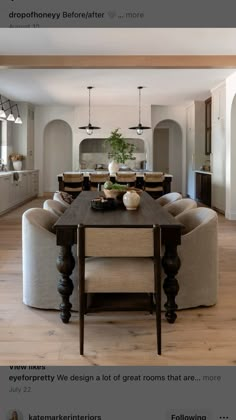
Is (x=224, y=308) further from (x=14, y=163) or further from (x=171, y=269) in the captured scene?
(x=14, y=163)

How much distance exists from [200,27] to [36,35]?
2.06 metres

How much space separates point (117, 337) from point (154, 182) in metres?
5.81

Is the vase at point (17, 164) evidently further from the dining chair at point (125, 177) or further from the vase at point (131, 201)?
the vase at point (131, 201)

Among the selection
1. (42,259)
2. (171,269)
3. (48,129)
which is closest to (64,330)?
(42,259)

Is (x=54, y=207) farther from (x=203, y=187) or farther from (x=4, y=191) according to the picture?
(x=203, y=187)

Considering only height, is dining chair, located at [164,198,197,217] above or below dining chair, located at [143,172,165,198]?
below

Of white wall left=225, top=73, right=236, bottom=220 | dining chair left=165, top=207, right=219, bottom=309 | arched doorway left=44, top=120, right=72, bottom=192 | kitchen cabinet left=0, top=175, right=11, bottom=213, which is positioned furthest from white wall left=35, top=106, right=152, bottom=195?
dining chair left=165, top=207, right=219, bottom=309

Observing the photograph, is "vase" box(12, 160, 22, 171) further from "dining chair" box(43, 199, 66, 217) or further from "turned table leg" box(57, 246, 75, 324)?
"turned table leg" box(57, 246, 75, 324)

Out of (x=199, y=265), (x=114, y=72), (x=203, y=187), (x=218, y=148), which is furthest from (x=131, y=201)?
(x=203, y=187)

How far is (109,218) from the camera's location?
2.94 meters

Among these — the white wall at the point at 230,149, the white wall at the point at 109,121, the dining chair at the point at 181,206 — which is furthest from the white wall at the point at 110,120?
the dining chair at the point at 181,206

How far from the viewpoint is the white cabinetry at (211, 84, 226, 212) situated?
8.52m

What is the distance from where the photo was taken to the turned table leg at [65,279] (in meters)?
2.85

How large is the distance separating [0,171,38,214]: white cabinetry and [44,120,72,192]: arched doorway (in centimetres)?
116
